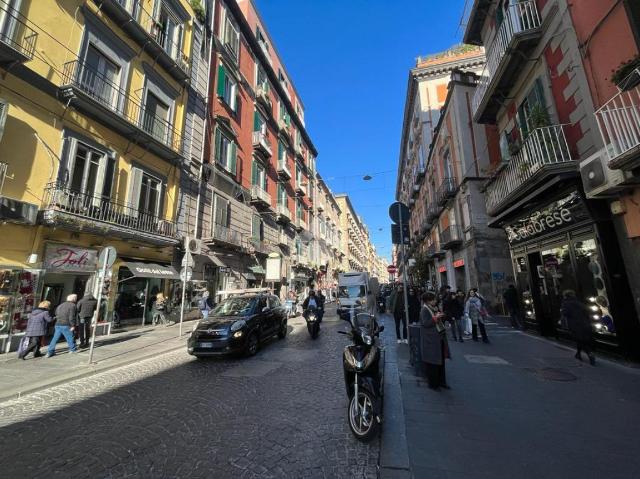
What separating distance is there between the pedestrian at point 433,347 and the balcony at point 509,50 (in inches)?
356

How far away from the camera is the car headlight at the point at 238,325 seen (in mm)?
8045

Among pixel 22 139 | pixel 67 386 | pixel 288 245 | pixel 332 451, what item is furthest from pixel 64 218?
pixel 288 245

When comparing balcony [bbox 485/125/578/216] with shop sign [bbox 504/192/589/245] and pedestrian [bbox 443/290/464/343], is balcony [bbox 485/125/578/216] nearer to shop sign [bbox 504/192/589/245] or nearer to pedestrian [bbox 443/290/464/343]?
shop sign [bbox 504/192/589/245]

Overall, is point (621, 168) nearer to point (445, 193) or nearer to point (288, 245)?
point (445, 193)

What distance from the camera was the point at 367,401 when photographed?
383 cm

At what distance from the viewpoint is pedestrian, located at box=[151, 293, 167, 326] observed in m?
14.4

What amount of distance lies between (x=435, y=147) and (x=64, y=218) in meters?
22.7

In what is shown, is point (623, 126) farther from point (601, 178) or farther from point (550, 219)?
point (550, 219)

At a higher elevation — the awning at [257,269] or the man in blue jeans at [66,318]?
the awning at [257,269]

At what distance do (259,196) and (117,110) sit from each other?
11727 mm

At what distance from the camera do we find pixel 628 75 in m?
5.96

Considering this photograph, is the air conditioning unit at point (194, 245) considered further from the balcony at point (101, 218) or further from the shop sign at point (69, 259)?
the shop sign at point (69, 259)

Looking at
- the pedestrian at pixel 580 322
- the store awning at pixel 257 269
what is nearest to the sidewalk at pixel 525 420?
the pedestrian at pixel 580 322

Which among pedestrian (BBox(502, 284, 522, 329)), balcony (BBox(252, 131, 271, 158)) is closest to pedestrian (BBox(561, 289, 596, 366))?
pedestrian (BBox(502, 284, 522, 329))
